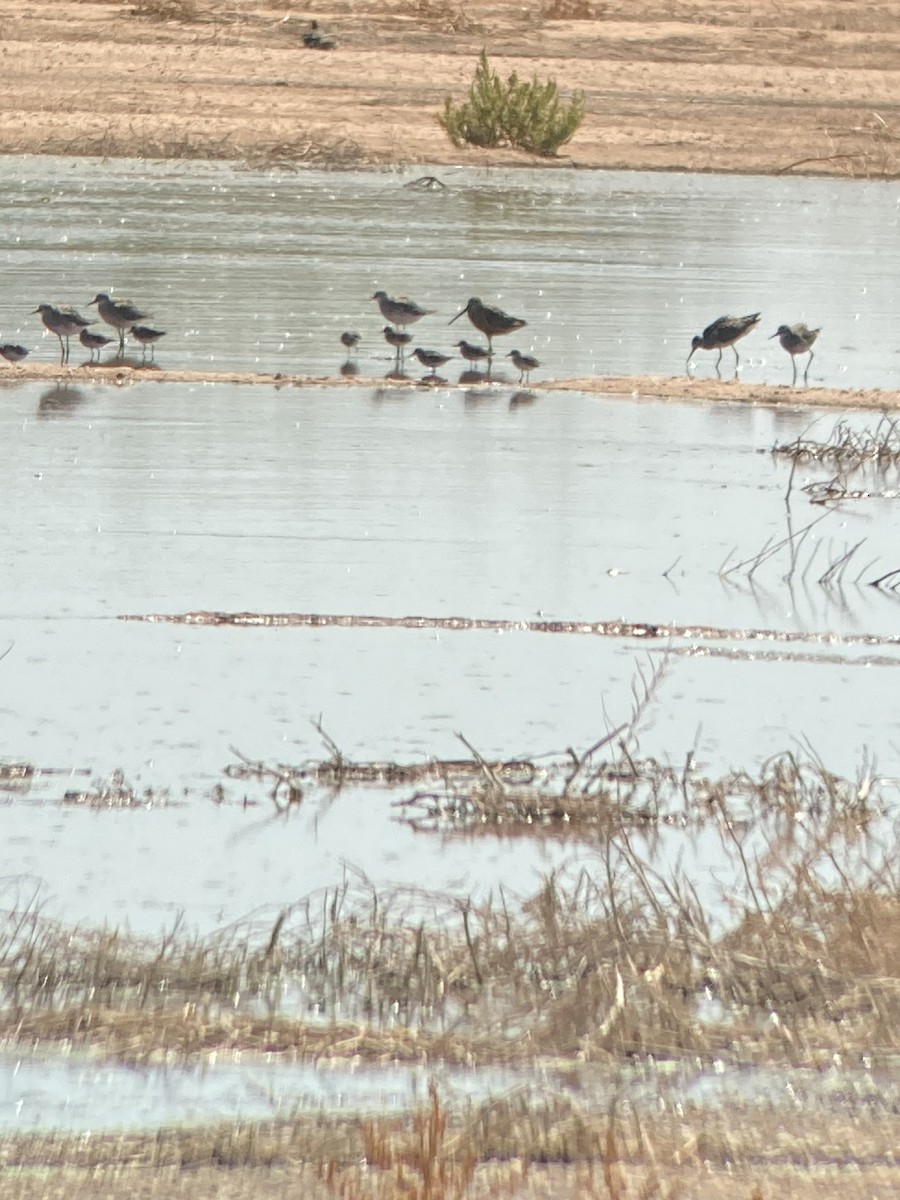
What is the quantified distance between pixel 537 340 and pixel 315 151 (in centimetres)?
2572

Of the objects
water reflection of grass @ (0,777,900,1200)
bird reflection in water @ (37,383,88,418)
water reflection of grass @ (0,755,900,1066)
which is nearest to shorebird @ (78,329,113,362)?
bird reflection in water @ (37,383,88,418)

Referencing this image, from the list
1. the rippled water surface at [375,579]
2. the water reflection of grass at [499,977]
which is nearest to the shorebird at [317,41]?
the rippled water surface at [375,579]

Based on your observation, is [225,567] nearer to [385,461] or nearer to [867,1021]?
[385,461]

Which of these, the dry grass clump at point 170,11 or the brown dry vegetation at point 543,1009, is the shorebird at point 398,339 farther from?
the dry grass clump at point 170,11

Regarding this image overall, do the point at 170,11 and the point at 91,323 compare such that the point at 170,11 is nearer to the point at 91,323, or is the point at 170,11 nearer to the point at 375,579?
the point at 91,323

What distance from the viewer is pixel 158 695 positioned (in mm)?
8820

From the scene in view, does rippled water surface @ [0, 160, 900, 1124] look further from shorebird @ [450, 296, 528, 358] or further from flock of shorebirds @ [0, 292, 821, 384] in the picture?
shorebird @ [450, 296, 528, 358]

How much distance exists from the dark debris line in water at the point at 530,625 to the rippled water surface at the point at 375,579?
8cm

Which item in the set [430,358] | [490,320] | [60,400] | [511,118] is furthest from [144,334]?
[511,118]

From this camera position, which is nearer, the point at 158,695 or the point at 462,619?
the point at 158,695

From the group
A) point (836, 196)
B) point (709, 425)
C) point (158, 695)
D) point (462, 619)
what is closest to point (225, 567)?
point (462, 619)

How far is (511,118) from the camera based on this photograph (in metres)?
46.9

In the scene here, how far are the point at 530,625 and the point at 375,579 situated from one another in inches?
45.6

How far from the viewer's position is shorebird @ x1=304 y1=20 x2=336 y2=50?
55.4 m
